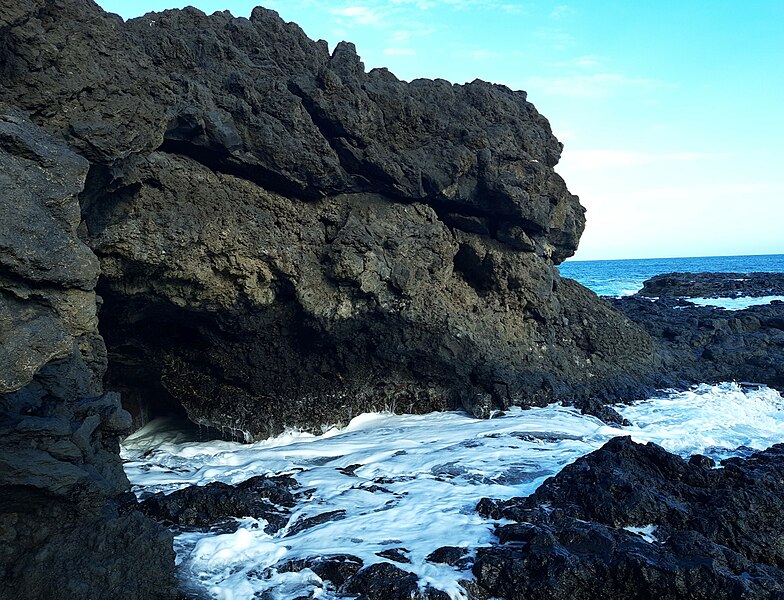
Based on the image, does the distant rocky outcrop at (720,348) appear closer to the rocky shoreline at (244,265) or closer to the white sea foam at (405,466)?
the rocky shoreline at (244,265)

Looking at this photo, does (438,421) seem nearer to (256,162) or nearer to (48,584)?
(256,162)

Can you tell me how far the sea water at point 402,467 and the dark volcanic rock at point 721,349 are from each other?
0.90 m

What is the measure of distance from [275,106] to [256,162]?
110cm

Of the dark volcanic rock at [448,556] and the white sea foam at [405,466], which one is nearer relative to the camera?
the dark volcanic rock at [448,556]

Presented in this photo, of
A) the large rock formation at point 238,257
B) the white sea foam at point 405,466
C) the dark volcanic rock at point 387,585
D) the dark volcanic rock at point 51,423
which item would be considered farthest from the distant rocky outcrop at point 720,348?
the dark volcanic rock at point 51,423

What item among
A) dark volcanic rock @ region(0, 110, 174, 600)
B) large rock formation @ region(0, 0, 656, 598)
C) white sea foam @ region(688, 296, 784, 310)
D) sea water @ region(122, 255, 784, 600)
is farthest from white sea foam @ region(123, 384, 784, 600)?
white sea foam @ region(688, 296, 784, 310)

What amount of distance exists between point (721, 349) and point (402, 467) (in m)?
11.2

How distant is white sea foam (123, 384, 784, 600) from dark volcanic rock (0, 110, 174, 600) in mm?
772

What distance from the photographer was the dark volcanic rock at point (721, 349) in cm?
1575

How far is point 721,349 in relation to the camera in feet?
55.3

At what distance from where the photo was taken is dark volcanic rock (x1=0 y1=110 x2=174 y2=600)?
17.2ft

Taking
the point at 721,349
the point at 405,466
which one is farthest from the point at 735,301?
the point at 405,466

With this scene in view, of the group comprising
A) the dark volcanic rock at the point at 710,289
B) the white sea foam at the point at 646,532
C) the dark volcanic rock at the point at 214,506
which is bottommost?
the white sea foam at the point at 646,532

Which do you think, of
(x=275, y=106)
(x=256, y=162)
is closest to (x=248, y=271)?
(x=256, y=162)
